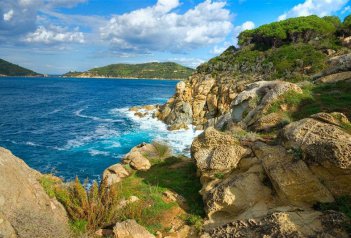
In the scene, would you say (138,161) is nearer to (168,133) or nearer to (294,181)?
(294,181)

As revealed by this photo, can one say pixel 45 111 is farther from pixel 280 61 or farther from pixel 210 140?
pixel 210 140

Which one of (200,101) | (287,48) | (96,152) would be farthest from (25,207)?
(287,48)

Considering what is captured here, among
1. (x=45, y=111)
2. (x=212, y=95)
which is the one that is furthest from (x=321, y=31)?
(x=45, y=111)

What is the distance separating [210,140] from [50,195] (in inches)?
310

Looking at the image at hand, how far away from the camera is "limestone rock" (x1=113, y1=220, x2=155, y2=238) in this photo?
11289mm

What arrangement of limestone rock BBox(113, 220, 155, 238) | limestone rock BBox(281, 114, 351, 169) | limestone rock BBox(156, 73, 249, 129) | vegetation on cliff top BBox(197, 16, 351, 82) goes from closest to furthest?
1. limestone rock BBox(281, 114, 351, 169)
2. limestone rock BBox(113, 220, 155, 238)
3. limestone rock BBox(156, 73, 249, 129)
4. vegetation on cliff top BBox(197, 16, 351, 82)

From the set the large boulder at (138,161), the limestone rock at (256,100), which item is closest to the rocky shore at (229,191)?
the limestone rock at (256,100)

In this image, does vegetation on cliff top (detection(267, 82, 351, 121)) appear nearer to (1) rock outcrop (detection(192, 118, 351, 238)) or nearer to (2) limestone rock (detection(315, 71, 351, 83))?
(2) limestone rock (detection(315, 71, 351, 83))

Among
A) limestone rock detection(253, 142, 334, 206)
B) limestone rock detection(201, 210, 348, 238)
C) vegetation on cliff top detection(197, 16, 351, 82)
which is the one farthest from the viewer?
vegetation on cliff top detection(197, 16, 351, 82)

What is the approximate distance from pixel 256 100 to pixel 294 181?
43.5ft

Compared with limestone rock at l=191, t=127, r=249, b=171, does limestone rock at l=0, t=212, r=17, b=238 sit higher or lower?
lower

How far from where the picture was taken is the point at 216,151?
1462cm

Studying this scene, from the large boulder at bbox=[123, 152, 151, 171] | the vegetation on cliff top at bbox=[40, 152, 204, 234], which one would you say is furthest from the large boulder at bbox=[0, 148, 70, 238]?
the large boulder at bbox=[123, 152, 151, 171]

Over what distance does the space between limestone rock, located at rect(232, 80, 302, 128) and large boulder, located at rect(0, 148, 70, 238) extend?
43.2ft
